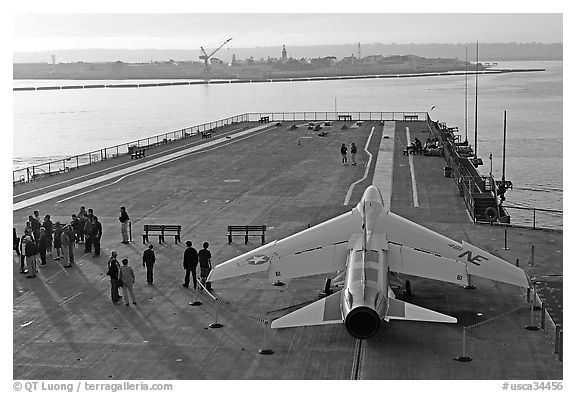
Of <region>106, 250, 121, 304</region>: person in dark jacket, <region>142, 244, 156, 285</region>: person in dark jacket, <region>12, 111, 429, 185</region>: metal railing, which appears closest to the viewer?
<region>106, 250, 121, 304</region>: person in dark jacket

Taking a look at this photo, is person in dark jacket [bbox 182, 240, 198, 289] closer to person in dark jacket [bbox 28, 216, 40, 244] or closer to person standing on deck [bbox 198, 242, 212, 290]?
person standing on deck [bbox 198, 242, 212, 290]

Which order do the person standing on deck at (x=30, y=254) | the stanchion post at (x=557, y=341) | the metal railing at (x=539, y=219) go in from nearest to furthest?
the stanchion post at (x=557, y=341), the person standing on deck at (x=30, y=254), the metal railing at (x=539, y=219)

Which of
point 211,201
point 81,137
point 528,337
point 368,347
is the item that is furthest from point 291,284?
point 81,137

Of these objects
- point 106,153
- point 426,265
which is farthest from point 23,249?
point 106,153

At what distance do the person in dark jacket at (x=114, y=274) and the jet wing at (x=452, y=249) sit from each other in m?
8.23

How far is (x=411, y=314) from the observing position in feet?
60.2

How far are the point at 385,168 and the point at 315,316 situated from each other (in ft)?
121

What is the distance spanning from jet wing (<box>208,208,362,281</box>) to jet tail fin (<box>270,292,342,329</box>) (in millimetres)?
3457

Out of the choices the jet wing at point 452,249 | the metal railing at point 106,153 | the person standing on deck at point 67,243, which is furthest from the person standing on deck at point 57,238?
the metal railing at point 106,153

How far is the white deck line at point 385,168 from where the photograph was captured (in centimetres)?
4492

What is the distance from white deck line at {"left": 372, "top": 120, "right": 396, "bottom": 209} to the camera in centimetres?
4492

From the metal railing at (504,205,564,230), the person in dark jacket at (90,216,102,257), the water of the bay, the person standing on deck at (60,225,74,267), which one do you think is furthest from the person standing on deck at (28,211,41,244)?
the water of the bay

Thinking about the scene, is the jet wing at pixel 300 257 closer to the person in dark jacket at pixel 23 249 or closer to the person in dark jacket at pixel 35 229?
the person in dark jacket at pixel 23 249

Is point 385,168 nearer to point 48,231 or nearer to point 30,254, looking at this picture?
point 48,231
